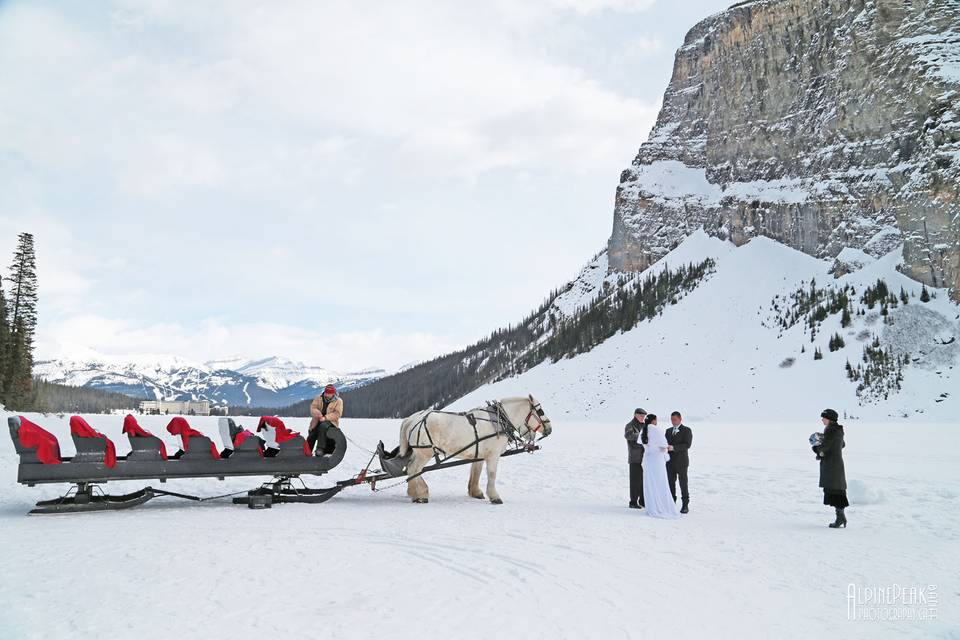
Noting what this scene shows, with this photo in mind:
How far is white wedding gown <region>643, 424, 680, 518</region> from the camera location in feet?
34.2

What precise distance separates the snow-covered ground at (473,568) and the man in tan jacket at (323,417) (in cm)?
119

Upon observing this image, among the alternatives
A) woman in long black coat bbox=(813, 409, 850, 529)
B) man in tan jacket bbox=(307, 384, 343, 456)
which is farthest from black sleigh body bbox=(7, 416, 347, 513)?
woman in long black coat bbox=(813, 409, 850, 529)

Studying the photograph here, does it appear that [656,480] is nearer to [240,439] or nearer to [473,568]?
[473,568]

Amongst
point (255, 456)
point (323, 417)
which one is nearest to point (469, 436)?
point (323, 417)

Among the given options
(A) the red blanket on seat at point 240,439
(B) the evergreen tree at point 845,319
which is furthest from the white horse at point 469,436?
(B) the evergreen tree at point 845,319

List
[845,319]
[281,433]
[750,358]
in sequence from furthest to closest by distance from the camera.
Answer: [750,358], [845,319], [281,433]

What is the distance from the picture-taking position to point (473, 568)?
20.6ft

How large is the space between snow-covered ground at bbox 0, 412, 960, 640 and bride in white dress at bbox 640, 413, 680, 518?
0.42 meters

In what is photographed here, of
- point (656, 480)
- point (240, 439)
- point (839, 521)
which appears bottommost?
point (839, 521)

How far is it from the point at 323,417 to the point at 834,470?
872cm

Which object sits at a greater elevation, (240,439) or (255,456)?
(240,439)

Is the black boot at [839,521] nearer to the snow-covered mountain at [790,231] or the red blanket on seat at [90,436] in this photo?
the red blanket on seat at [90,436]

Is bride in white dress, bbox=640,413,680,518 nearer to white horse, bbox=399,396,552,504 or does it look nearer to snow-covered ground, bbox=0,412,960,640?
snow-covered ground, bbox=0,412,960,640

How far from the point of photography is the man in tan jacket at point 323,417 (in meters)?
11.0
